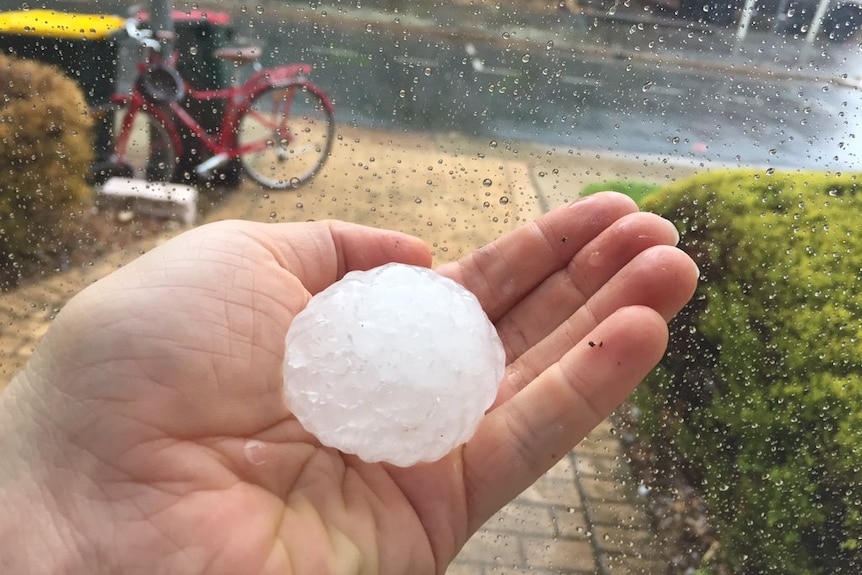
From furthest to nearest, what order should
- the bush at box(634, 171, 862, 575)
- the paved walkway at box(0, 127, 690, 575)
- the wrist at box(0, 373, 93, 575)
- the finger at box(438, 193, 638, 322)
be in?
the paved walkway at box(0, 127, 690, 575), the bush at box(634, 171, 862, 575), the finger at box(438, 193, 638, 322), the wrist at box(0, 373, 93, 575)

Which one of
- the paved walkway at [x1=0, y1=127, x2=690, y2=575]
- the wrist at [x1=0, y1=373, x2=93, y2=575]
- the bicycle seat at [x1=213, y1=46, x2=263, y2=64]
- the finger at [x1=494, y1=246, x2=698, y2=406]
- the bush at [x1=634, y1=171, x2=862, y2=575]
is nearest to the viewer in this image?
the wrist at [x1=0, y1=373, x2=93, y2=575]

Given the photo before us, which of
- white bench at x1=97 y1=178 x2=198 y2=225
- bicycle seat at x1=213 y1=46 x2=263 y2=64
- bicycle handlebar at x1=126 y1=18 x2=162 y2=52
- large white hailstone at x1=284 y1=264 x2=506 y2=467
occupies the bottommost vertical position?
white bench at x1=97 y1=178 x2=198 y2=225

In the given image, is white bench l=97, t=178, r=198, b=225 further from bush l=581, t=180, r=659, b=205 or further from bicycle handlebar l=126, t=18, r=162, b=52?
bush l=581, t=180, r=659, b=205

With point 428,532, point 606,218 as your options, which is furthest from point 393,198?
point 428,532

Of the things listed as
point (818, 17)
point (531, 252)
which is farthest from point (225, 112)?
point (818, 17)

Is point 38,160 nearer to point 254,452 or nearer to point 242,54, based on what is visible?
point 242,54

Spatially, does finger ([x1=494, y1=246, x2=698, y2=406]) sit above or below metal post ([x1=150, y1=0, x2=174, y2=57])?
below

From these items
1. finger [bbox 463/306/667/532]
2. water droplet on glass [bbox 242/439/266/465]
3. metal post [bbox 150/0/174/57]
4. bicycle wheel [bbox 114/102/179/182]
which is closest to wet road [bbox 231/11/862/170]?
metal post [bbox 150/0/174/57]
